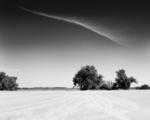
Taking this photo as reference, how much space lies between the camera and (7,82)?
9856 cm

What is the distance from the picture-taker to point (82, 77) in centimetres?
9506

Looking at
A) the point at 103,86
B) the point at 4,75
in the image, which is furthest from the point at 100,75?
the point at 4,75

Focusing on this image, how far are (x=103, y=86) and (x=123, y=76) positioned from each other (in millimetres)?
8604

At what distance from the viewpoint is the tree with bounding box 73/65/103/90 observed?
307ft

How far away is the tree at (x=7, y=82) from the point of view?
323 ft

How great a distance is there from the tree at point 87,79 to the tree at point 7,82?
85.5 ft

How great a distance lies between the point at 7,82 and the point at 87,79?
32277 mm
